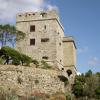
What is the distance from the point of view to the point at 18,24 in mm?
47656

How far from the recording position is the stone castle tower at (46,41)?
4547 centimetres

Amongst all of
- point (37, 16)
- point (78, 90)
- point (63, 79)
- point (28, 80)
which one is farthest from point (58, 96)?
point (37, 16)

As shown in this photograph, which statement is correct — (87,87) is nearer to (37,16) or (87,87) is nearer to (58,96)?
(58,96)

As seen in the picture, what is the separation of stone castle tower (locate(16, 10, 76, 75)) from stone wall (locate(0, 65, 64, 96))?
5605mm

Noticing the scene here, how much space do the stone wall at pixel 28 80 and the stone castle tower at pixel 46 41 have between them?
18.4 ft

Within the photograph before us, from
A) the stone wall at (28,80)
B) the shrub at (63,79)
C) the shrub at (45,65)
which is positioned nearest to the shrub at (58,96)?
the stone wall at (28,80)

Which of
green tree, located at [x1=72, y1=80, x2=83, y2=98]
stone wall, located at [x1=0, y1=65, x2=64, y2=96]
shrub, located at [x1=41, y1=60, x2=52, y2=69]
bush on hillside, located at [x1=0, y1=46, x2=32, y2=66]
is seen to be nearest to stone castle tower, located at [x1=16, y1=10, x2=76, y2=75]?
shrub, located at [x1=41, y1=60, x2=52, y2=69]

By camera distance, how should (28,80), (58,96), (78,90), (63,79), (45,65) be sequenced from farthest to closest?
(45,65)
(63,79)
(78,90)
(28,80)
(58,96)

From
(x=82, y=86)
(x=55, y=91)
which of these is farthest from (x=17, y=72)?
(x=82, y=86)

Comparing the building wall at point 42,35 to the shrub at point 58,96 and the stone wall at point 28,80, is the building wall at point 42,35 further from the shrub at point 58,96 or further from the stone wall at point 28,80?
the shrub at point 58,96

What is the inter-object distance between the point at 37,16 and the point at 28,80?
1186 centimetres

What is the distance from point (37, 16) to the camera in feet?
155

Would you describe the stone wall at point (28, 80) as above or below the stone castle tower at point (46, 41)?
below

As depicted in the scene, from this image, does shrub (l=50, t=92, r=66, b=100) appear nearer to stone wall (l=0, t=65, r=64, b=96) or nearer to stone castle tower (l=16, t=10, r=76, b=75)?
stone wall (l=0, t=65, r=64, b=96)
